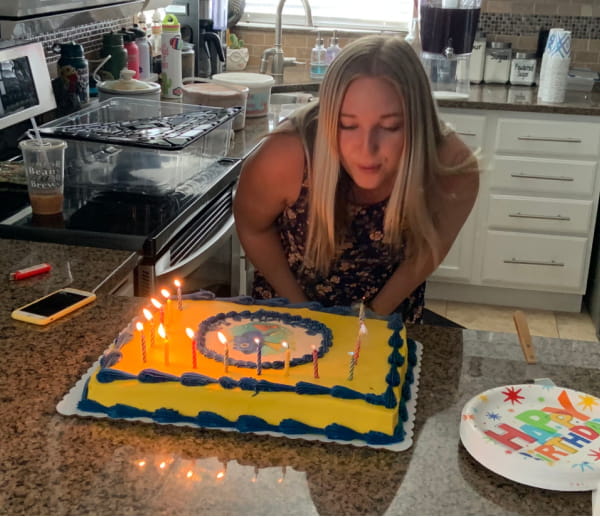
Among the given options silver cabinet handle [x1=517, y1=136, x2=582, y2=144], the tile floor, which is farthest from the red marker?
silver cabinet handle [x1=517, y1=136, x2=582, y2=144]

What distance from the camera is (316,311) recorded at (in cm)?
132

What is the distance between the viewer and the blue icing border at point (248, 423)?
1.04 m

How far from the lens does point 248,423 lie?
3.46 feet

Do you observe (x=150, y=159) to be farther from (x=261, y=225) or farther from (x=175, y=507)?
(x=175, y=507)

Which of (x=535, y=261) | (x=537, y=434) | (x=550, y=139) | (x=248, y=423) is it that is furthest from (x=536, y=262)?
(x=248, y=423)

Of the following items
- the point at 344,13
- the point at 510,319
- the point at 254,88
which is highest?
the point at 344,13

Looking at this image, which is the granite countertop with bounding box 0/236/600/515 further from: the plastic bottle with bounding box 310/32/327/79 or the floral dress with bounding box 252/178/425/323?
the plastic bottle with bounding box 310/32/327/79

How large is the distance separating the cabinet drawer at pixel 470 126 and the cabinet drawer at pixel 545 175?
5.0 inches

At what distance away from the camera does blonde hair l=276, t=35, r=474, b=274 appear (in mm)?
1506

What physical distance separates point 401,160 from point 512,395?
22.9 inches

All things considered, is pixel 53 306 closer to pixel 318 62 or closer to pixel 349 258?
pixel 349 258

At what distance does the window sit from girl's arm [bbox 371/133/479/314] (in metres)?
2.86

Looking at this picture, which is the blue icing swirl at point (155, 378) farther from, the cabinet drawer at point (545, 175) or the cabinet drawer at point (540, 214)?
the cabinet drawer at point (540, 214)

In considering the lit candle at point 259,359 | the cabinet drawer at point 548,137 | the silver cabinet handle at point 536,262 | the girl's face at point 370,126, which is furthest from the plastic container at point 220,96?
the lit candle at point 259,359
